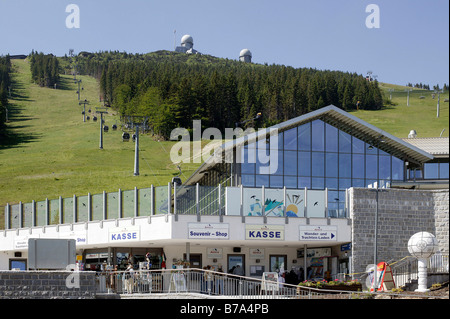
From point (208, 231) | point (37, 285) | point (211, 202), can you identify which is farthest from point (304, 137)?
point (37, 285)

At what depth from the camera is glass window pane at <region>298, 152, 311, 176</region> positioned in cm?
4481

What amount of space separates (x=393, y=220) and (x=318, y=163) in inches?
243

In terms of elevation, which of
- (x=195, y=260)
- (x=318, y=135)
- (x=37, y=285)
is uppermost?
(x=318, y=135)

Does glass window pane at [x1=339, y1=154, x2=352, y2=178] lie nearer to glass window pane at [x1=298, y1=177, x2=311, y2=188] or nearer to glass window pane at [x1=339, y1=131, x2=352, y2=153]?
glass window pane at [x1=339, y1=131, x2=352, y2=153]

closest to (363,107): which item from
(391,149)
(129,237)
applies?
(391,149)

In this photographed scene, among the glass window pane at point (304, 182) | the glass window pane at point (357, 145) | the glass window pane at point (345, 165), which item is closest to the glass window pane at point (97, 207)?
the glass window pane at point (304, 182)

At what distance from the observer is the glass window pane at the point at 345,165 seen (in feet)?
150

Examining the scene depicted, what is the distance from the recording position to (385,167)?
1849 inches

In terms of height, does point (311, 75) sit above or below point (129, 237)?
above

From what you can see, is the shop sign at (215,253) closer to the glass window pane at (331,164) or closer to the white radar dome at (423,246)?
the glass window pane at (331,164)

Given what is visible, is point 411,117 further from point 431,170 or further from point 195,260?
point 195,260
